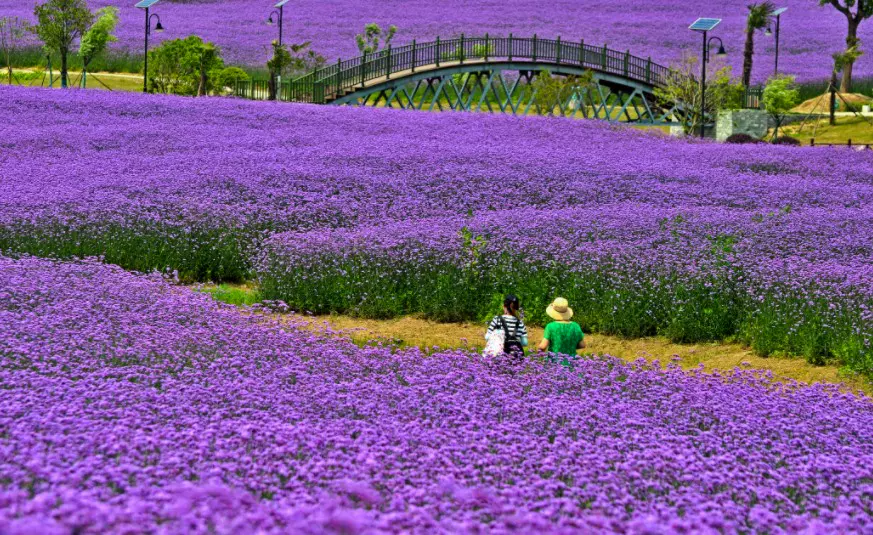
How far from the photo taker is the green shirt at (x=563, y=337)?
884 centimetres

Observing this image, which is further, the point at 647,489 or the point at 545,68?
the point at 545,68

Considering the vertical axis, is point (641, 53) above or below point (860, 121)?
above

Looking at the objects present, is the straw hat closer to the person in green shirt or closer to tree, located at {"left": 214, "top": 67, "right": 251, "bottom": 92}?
the person in green shirt

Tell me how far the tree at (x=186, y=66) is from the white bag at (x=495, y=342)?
33795 mm

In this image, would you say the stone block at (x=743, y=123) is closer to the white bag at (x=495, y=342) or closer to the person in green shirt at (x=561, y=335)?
the person in green shirt at (x=561, y=335)

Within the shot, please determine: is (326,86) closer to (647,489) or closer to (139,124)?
(139,124)

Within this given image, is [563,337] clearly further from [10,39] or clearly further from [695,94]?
[10,39]

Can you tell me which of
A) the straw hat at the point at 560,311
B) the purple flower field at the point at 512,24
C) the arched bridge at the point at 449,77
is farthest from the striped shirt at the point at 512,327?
the purple flower field at the point at 512,24

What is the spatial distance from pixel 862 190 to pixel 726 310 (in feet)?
32.0

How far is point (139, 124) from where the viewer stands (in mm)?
24312

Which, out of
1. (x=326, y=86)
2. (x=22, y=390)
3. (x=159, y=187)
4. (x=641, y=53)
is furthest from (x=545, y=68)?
(x=22, y=390)

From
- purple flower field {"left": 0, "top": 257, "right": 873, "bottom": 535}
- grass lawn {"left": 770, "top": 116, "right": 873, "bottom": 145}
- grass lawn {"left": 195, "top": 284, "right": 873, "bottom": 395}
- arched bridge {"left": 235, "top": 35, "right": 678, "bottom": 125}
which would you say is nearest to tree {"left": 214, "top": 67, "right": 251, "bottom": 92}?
arched bridge {"left": 235, "top": 35, "right": 678, "bottom": 125}

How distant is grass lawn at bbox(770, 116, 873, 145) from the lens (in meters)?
43.0

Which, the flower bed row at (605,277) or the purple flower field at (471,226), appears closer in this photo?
the flower bed row at (605,277)
